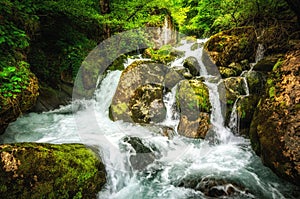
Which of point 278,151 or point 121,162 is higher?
point 278,151

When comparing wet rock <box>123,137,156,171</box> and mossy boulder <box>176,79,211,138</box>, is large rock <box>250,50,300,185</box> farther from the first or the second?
wet rock <box>123,137,156,171</box>

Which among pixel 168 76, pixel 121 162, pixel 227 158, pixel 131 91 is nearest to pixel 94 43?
pixel 131 91

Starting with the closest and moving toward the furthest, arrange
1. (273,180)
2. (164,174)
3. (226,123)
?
(273,180) → (164,174) → (226,123)

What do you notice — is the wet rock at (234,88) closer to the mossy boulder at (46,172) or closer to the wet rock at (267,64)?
the wet rock at (267,64)

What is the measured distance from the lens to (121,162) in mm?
4262

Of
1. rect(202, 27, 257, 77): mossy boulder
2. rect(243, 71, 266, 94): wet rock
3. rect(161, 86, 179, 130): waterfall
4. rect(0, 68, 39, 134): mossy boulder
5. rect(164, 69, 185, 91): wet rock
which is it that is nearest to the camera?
rect(0, 68, 39, 134): mossy boulder

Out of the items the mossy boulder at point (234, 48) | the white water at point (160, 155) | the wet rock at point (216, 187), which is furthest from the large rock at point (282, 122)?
the mossy boulder at point (234, 48)

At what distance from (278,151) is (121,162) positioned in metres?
3.08

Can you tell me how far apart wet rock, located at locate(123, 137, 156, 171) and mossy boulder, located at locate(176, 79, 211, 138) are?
65.8 inches

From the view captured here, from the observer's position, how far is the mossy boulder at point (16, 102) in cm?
374

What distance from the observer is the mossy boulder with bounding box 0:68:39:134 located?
3740 mm

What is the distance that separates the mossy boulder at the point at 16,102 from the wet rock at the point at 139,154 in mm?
2393

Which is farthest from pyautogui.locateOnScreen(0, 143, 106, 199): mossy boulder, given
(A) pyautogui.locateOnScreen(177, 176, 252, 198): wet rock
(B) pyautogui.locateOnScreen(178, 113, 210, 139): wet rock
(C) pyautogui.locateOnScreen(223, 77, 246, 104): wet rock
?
(C) pyautogui.locateOnScreen(223, 77, 246, 104): wet rock

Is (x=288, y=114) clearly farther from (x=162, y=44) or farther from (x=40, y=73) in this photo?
(x=162, y=44)
